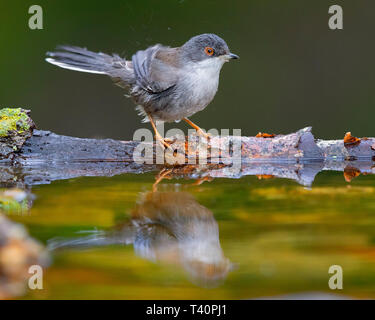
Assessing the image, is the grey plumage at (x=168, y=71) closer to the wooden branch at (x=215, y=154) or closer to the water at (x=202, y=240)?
the wooden branch at (x=215, y=154)

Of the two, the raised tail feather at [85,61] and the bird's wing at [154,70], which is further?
the raised tail feather at [85,61]

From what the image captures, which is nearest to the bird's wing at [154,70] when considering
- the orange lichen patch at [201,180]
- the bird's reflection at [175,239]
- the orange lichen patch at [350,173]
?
the orange lichen patch at [201,180]

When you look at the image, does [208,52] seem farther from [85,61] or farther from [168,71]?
[85,61]

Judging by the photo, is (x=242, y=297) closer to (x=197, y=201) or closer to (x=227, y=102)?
(x=197, y=201)

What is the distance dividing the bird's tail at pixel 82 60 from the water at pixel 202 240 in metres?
2.32

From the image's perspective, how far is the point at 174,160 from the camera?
14.1 ft

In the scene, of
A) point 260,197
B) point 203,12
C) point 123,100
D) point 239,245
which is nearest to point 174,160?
point 260,197

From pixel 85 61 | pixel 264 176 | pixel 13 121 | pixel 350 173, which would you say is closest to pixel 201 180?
pixel 264 176

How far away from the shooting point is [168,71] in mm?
4801

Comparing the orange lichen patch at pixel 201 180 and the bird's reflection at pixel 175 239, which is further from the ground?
the orange lichen patch at pixel 201 180

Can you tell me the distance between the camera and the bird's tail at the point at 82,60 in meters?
5.11

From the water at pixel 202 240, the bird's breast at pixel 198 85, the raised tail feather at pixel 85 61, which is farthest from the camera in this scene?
the raised tail feather at pixel 85 61

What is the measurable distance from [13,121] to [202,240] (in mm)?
2826

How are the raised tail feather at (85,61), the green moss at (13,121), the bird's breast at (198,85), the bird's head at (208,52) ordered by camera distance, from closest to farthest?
the green moss at (13,121), the bird's breast at (198,85), the bird's head at (208,52), the raised tail feather at (85,61)
